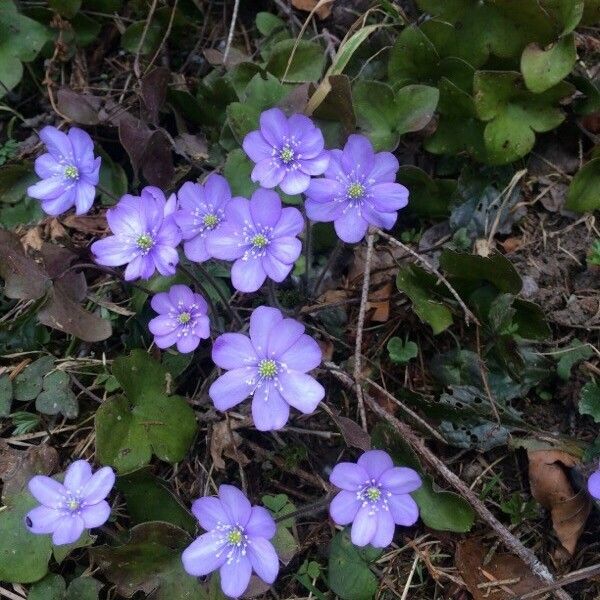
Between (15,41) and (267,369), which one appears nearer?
(267,369)

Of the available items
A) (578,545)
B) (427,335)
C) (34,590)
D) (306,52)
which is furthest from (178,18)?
(578,545)

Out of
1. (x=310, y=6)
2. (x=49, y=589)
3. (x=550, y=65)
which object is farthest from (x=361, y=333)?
(x=310, y=6)

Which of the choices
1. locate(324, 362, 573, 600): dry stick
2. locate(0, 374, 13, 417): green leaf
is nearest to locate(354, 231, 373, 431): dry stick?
locate(324, 362, 573, 600): dry stick

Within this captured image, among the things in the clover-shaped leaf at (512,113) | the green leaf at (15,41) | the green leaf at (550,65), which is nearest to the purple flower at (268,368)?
the clover-shaped leaf at (512,113)

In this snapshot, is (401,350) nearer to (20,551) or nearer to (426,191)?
(426,191)

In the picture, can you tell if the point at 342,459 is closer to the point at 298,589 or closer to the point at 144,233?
the point at 298,589

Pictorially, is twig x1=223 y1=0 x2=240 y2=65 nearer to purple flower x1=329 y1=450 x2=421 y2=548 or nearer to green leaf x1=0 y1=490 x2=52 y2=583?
purple flower x1=329 y1=450 x2=421 y2=548
